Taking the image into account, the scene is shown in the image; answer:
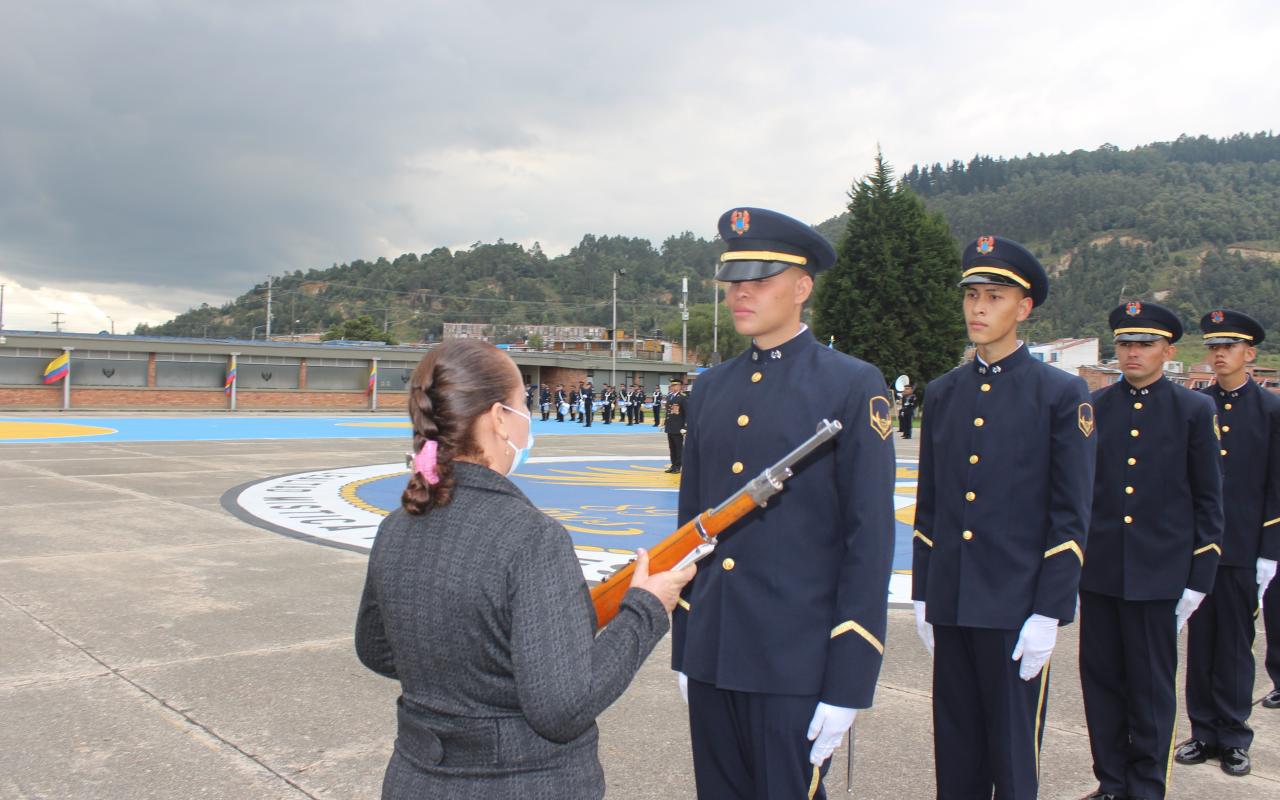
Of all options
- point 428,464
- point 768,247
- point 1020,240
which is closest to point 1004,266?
point 768,247

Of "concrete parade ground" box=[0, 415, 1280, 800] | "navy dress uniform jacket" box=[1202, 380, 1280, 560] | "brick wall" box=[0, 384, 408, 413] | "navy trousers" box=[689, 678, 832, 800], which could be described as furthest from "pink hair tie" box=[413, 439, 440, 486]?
"brick wall" box=[0, 384, 408, 413]

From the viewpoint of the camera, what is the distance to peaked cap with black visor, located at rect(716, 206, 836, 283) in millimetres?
2539

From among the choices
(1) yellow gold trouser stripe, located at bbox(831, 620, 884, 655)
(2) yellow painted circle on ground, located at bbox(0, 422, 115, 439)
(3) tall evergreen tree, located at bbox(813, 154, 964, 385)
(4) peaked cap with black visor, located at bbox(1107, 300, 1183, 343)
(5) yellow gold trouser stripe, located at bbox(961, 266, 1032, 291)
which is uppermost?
(3) tall evergreen tree, located at bbox(813, 154, 964, 385)

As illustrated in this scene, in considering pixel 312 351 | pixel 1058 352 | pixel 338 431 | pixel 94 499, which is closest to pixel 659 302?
pixel 1058 352

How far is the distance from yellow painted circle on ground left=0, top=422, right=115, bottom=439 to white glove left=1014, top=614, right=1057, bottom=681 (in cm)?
2475

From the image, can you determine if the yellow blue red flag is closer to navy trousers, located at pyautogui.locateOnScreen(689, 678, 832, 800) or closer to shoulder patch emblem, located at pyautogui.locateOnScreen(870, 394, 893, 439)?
navy trousers, located at pyautogui.locateOnScreen(689, 678, 832, 800)

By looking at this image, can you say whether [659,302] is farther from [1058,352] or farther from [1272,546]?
[1272,546]

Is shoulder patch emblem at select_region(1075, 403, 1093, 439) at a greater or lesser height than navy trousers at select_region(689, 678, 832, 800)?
greater

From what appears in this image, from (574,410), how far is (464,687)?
41706 mm

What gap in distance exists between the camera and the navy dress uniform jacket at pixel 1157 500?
12.9 ft

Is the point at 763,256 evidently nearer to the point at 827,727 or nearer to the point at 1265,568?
the point at 827,727

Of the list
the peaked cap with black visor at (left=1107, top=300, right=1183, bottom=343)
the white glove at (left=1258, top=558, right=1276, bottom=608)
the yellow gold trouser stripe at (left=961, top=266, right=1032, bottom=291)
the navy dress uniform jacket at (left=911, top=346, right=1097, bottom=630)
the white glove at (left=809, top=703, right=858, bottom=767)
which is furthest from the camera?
the white glove at (left=1258, top=558, right=1276, bottom=608)

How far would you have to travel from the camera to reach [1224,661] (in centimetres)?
442

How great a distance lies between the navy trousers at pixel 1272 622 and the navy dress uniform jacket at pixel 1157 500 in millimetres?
1754
